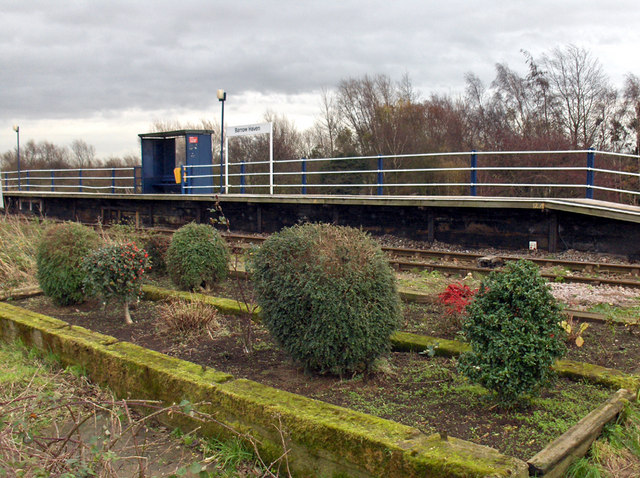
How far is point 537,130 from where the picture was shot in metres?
29.9

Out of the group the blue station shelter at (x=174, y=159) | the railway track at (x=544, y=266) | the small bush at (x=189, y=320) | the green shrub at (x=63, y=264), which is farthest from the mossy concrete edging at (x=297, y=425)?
the blue station shelter at (x=174, y=159)

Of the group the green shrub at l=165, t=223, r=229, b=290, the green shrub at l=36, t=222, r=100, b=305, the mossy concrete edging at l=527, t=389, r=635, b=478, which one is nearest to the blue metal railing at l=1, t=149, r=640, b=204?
the green shrub at l=165, t=223, r=229, b=290

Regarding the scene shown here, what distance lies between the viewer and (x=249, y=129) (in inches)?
775

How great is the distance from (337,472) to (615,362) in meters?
3.05

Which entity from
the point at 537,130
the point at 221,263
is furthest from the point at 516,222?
the point at 537,130

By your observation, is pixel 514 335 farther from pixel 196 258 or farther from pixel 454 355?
pixel 196 258

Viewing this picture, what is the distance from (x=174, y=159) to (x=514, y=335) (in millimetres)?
22509

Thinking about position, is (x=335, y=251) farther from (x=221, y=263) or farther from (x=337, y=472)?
(x=221, y=263)

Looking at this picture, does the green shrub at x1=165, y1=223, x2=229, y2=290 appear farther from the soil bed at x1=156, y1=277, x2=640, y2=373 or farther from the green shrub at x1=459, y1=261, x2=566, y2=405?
the green shrub at x1=459, y1=261, x2=566, y2=405

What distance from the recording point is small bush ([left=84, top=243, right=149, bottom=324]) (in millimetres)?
6988

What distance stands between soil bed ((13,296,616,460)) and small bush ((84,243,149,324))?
800mm

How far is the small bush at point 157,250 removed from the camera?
9.20 meters

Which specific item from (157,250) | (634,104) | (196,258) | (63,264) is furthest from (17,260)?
(634,104)

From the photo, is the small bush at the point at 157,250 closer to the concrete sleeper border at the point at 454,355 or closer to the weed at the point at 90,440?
the concrete sleeper border at the point at 454,355
